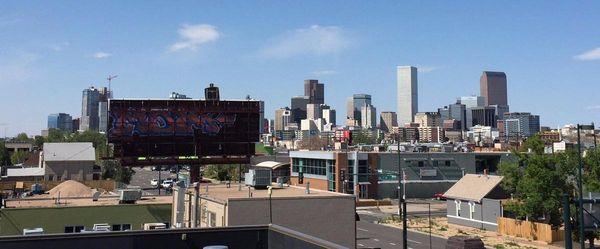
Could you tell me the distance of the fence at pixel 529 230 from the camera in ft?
156

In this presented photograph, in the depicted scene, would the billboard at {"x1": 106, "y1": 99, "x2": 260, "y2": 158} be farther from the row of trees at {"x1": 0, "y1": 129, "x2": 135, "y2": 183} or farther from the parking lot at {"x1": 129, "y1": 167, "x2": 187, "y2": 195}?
the parking lot at {"x1": 129, "y1": 167, "x2": 187, "y2": 195}

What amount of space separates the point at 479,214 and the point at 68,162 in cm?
7568

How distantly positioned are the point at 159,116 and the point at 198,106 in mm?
5440

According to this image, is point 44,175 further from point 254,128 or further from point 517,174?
point 517,174

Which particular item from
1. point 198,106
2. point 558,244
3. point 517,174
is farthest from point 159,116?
point 558,244

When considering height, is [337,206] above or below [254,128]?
below

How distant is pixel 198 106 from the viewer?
72.6 meters

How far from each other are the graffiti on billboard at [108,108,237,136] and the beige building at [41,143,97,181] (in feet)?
112

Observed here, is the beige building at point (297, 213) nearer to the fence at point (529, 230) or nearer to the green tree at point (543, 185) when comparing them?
the green tree at point (543, 185)

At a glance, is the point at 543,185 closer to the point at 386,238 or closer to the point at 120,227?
the point at 386,238

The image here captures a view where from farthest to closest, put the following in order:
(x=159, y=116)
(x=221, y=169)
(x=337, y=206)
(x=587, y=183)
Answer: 1. (x=221, y=169)
2. (x=159, y=116)
3. (x=587, y=183)
4. (x=337, y=206)

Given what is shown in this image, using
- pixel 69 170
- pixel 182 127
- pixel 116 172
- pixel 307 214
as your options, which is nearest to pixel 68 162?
pixel 69 170

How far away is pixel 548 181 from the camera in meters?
46.6

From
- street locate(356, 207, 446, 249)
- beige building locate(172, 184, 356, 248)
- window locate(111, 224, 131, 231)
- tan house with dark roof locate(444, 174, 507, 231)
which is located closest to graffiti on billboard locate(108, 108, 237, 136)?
street locate(356, 207, 446, 249)
